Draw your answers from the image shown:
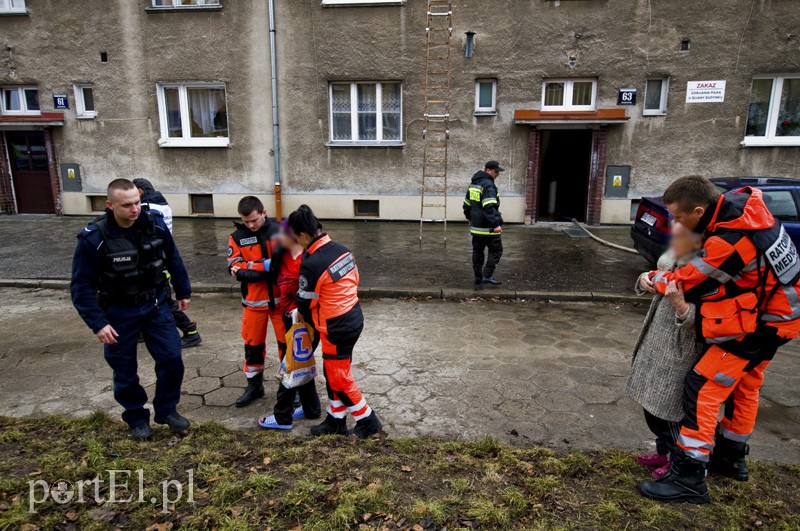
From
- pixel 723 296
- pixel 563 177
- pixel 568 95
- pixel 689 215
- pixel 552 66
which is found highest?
pixel 552 66

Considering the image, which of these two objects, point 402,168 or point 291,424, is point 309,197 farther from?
point 291,424

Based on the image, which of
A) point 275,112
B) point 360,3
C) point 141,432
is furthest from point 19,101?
point 141,432

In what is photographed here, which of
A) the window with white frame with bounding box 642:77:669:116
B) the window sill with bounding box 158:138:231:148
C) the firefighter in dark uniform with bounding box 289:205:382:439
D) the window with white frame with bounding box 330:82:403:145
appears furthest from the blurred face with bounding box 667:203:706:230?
the window sill with bounding box 158:138:231:148

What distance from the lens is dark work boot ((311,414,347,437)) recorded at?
3932 millimetres

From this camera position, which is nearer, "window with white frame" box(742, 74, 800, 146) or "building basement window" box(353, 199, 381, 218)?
"window with white frame" box(742, 74, 800, 146)

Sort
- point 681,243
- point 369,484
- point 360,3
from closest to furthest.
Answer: point 681,243, point 369,484, point 360,3

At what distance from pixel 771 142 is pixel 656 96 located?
2909 mm

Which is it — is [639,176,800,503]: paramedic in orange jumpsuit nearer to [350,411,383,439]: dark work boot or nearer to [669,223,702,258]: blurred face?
[669,223,702,258]: blurred face

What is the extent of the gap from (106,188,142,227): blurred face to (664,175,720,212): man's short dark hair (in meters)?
3.47

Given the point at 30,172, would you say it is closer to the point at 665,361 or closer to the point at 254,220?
the point at 254,220

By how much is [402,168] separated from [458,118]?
1871 mm

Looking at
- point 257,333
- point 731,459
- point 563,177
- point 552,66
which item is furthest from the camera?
point 563,177

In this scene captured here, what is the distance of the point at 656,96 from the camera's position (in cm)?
1262

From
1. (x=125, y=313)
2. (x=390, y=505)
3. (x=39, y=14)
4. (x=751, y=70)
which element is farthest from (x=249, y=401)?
(x=39, y=14)
